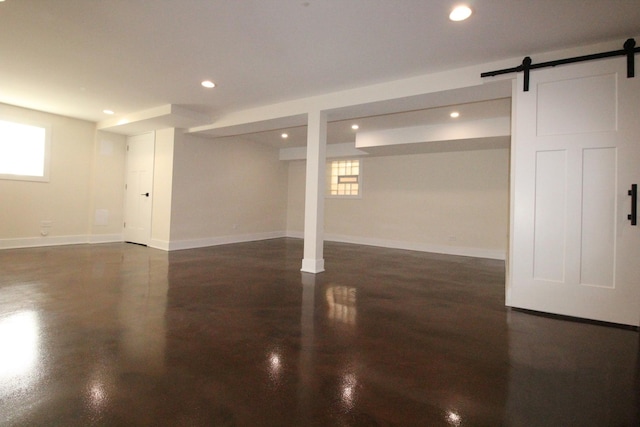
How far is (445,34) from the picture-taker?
282cm

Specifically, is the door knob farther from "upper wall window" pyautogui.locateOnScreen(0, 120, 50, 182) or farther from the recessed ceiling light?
"upper wall window" pyautogui.locateOnScreen(0, 120, 50, 182)

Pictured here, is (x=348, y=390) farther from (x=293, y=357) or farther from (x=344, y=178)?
(x=344, y=178)

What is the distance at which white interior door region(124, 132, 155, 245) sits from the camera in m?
6.61

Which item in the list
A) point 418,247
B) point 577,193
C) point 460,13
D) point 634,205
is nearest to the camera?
point 460,13

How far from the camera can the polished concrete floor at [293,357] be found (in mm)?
1474

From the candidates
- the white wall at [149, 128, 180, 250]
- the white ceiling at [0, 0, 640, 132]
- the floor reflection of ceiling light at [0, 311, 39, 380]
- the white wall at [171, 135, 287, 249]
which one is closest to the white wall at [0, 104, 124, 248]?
the white wall at [149, 128, 180, 250]

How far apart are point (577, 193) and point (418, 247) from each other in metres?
4.49

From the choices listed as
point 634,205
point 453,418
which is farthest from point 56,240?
point 634,205

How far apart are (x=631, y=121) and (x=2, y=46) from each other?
253 inches

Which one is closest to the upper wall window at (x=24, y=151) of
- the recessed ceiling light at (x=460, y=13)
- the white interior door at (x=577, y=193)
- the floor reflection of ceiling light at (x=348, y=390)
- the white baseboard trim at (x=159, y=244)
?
the white baseboard trim at (x=159, y=244)

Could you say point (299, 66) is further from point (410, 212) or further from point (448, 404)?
point (410, 212)

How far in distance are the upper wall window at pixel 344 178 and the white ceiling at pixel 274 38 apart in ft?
13.9

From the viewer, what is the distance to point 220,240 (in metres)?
7.20

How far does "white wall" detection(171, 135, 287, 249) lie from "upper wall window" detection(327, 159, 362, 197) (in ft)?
4.89
